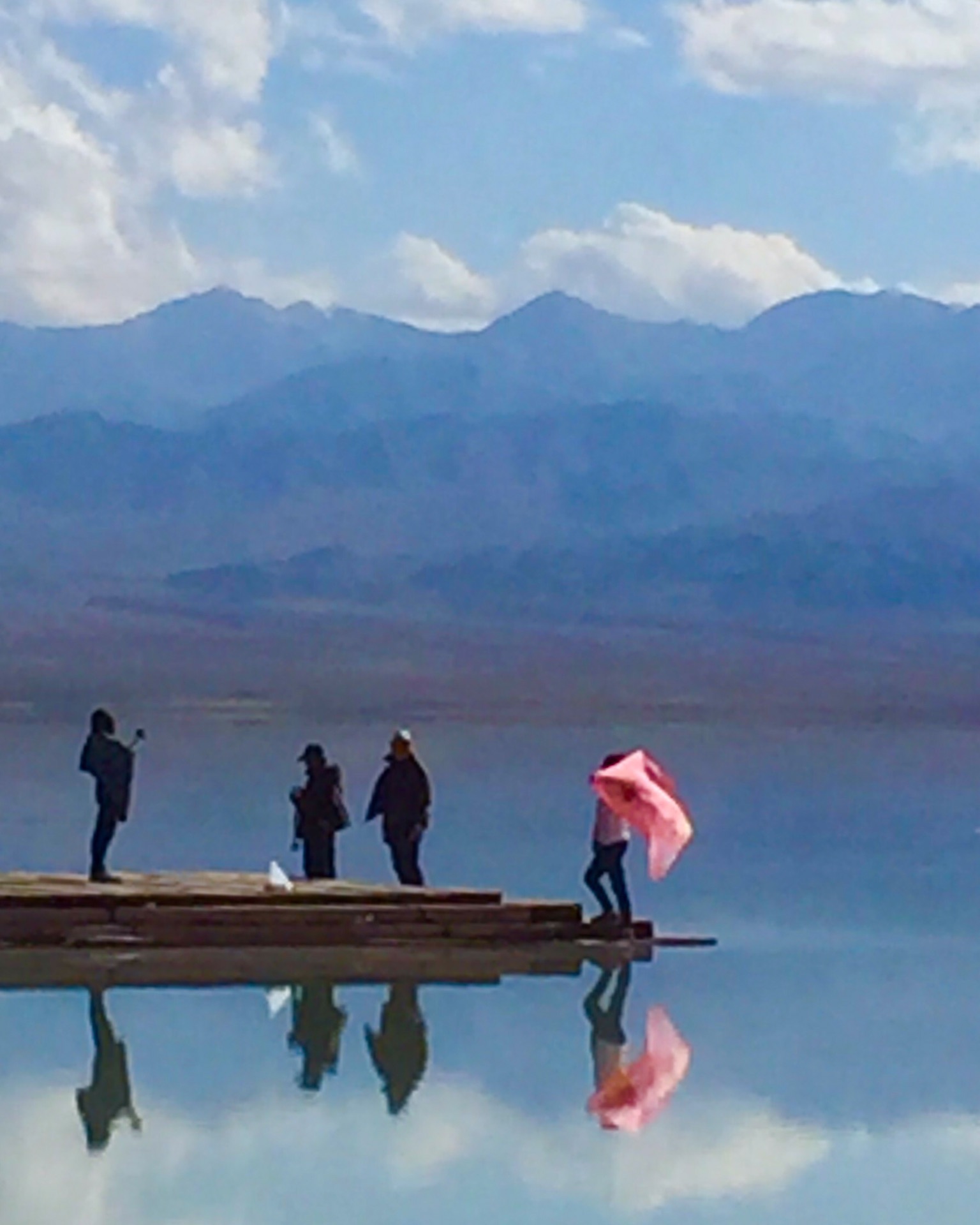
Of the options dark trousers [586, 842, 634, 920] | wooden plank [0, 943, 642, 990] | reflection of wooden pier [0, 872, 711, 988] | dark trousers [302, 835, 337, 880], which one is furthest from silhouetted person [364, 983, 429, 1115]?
dark trousers [302, 835, 337, 880]

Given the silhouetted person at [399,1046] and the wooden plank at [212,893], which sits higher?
the wooden plank at [212,893]

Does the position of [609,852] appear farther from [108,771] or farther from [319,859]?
[108,771]

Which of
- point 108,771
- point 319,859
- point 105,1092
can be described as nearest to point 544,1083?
point 105,1092

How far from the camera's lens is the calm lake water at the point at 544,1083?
1198 cm

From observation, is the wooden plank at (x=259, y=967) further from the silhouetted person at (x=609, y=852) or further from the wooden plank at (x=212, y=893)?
the silhouetted person at (x=609, y=852)

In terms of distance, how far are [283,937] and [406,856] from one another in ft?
5.32

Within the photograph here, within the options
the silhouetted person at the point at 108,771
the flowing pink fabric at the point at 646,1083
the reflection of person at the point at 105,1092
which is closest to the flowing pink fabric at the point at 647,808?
the flowing pink fabric at the point at 646,1083

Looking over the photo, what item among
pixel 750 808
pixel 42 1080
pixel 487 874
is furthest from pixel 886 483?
pixel 42 1080

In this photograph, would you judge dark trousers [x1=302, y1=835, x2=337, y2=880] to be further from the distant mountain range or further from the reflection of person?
the distant mountain range

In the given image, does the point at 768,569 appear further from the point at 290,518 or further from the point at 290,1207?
the point at 290,1207

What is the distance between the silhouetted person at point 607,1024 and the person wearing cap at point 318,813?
2.40 metres

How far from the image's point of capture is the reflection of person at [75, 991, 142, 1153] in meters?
13.1

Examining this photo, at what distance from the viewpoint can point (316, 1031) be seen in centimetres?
1598

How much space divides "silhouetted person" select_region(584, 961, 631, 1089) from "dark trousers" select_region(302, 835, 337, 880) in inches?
102
